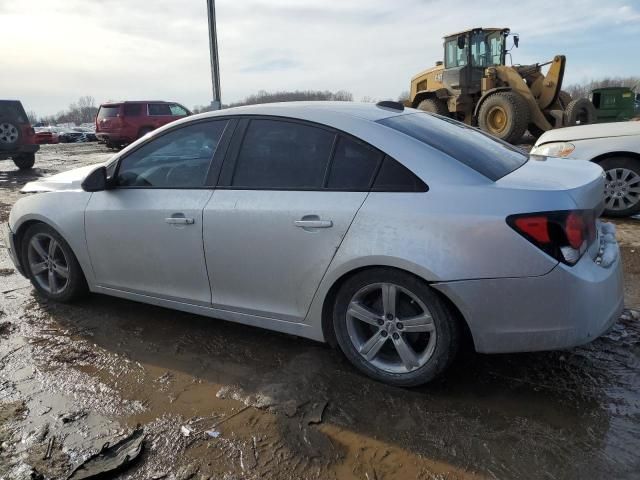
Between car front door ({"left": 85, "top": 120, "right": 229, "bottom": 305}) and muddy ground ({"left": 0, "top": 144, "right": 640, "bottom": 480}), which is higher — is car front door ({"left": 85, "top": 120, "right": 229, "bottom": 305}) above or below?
above

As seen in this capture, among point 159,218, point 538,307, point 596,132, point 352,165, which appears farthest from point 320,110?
point 596,132

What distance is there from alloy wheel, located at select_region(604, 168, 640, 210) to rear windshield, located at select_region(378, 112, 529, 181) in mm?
3258

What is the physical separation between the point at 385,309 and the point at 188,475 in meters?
1.24

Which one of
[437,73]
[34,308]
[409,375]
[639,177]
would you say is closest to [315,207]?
[409,375]

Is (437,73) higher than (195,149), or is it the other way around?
(437,73)

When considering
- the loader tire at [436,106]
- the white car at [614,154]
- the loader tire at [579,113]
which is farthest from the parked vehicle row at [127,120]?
the white car at [614,154]

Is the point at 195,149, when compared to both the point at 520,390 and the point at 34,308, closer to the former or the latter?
the point at 34,308

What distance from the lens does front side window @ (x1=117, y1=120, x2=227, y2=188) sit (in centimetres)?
347

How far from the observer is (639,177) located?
599 cm

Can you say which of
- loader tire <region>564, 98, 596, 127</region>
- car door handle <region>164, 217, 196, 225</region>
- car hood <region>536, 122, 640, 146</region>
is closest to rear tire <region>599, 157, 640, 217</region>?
car hood <region>536, 122, 640, 146</region>

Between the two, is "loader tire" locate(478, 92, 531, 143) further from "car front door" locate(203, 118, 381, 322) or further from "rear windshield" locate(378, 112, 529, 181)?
"car front door" locate(203, 118, 381, 322)

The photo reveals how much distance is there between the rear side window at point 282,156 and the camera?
121 inches

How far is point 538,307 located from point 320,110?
1654 mm

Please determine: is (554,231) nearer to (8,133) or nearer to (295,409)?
(295,409)
